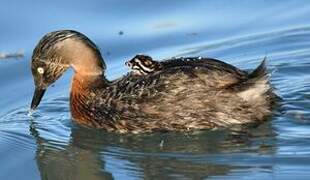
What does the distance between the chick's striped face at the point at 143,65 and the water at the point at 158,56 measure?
57cm

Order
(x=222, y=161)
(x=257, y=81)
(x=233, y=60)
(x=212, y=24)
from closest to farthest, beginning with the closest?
1. (x=222, y=161)
2. (x=257, y=81)
3. (x=233, y=60)
4. (x=212, y=24)

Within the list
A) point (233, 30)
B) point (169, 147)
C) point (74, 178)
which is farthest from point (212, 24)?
point (74, 178)

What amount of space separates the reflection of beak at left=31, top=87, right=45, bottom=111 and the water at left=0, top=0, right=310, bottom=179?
16cm

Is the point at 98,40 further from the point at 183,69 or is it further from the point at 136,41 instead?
the point at 183,69

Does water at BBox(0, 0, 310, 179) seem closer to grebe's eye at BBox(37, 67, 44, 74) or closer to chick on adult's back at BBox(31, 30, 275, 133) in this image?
chick on adult's back at BBox(31, 30, 275, 133)

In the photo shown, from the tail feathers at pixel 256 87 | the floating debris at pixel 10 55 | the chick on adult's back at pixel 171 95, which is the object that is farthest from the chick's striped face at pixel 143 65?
the floating debris at pixel 10 55

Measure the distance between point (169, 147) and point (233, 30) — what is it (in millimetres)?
2728

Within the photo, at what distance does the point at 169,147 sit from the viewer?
25.6 feet

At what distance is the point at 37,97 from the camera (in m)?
8.62

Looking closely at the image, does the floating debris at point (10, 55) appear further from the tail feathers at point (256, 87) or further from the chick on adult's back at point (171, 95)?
the tail feathers at point (256, 87)

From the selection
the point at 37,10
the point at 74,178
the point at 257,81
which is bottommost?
the point at 74,178

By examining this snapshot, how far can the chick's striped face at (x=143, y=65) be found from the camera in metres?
8.30

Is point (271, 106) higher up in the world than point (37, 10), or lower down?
lower down

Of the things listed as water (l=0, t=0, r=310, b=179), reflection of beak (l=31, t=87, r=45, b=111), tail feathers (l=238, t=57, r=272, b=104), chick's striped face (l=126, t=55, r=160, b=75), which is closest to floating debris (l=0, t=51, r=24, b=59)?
water (l=0, t=0, r=310, b=179)
